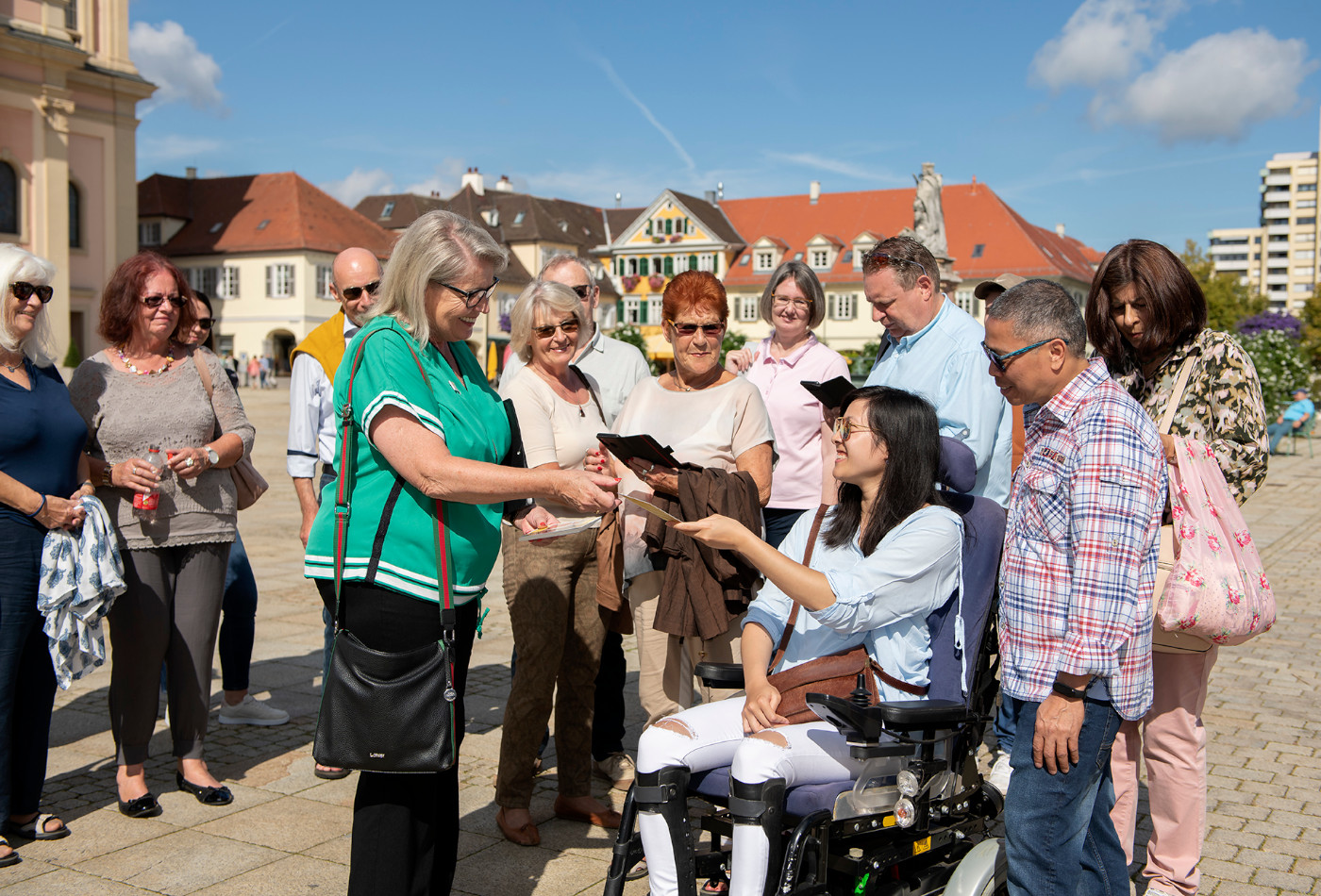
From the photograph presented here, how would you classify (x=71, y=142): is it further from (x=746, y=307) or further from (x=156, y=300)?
(x=156, y=300)

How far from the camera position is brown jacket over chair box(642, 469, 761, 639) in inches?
163

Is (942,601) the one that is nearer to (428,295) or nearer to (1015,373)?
(1015,373)

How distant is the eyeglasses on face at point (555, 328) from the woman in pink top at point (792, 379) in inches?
37.4

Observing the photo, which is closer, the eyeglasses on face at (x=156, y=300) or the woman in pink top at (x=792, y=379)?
the eyeglasses on face at (x=156, y=300)

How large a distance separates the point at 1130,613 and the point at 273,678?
552 centimetres

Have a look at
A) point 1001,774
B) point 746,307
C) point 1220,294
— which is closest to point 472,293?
point 1001,774

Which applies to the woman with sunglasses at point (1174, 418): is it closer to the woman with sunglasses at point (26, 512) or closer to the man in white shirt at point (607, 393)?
the man in white shirt at point (607, 393)

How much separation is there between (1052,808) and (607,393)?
10.4 feet

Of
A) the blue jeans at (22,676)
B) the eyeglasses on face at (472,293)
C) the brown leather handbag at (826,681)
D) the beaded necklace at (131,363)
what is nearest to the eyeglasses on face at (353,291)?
the beaded necklace at (131,363)

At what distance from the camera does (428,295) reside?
10.4ft

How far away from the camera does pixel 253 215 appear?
66562 mm

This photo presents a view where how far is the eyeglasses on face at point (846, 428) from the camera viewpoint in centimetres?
341

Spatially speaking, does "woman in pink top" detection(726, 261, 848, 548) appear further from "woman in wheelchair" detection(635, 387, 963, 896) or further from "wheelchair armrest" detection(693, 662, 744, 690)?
"wheelchair armrest" detection(693, 662, 744, 690)

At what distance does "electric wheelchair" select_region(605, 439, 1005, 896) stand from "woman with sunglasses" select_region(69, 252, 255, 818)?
257 cm
